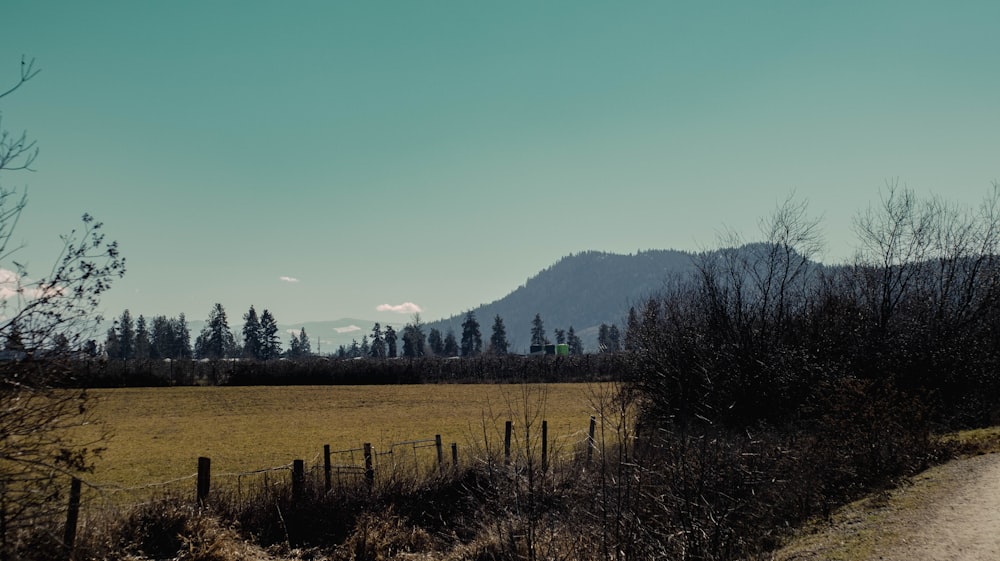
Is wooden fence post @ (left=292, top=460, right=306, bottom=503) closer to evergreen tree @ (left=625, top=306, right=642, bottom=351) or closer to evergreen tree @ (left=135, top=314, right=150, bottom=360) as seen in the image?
evergreen tree @ (left=625, top=306, right=642, bottom=351)

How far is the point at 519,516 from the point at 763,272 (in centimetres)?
2053

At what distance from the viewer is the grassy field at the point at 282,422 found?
2589 centimetres

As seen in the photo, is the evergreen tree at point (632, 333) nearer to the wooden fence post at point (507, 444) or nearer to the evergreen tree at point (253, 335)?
the wooden fence post at point (507, 444)

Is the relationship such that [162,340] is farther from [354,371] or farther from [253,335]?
[354,371]

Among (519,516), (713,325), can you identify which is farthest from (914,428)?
(519,516)

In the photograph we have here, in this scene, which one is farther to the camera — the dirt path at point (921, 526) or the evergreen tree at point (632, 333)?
the evergreen tree at point (632, 333)

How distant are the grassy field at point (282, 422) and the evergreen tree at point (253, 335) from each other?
93482mm

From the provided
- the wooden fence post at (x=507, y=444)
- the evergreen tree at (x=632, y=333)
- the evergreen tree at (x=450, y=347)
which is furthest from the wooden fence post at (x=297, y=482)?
the evergreen tree at (x=450, y=347)

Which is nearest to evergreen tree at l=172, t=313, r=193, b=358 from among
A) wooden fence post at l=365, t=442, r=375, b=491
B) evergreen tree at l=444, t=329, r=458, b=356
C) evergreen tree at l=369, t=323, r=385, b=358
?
evergreen tree at l=369, t=323, r=385, b=358

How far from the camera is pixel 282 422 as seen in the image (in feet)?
134

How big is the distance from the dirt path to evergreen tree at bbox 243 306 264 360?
523ft


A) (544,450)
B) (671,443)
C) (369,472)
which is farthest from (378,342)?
(671,443)

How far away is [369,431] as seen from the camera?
116ft

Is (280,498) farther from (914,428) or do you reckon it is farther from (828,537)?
(914,428)
